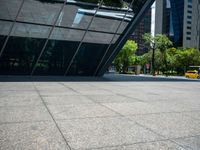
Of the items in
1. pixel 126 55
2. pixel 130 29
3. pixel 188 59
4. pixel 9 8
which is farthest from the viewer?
pixel 126 55

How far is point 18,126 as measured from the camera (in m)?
5.25

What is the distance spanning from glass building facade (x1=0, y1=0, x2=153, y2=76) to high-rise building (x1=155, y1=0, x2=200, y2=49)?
10104 centimetres

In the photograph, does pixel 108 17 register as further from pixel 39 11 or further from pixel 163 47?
pixel 163 47

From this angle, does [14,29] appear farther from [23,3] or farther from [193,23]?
[193,23]

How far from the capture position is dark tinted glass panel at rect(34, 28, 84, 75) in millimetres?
24250

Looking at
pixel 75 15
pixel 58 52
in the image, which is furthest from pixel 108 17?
pixel 58 52

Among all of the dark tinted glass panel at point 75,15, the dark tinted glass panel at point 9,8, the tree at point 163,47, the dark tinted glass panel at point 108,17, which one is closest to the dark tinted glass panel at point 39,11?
the dark tinted glass panel at point 9,8

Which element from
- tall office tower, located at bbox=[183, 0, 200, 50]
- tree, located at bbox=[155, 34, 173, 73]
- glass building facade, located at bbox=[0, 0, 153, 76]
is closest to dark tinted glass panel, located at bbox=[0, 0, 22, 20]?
glass building facade, located at bbox=[0, 0, 153, 76]

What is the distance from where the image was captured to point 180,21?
414ft

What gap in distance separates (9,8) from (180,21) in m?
118

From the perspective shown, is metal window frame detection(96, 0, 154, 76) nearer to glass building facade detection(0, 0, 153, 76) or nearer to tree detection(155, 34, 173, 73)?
glass building facade detection(0, 0, 153, 76)

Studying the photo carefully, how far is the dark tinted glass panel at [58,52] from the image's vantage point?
24250 mm

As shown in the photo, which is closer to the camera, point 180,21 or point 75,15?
point 75,15

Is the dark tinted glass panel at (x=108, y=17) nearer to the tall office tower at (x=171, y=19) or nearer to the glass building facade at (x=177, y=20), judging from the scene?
the glass building facade at (x=177, y=20)
